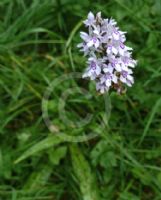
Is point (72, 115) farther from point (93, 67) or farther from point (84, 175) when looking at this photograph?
point (93, 67)

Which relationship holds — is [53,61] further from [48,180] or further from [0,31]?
[48,180]

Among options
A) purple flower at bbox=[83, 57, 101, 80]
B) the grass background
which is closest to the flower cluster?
purple flower at bbox=[83, 57, 101, 80]

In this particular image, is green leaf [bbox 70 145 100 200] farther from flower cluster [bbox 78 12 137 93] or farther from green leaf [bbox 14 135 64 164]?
flower cluster [bbox 78 12 137 93]

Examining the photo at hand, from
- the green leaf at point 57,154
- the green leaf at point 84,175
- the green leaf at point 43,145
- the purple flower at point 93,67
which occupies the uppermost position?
the purple flower at point 93,67

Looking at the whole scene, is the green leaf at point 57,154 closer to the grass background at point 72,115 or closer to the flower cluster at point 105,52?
the grass background at point 72,115

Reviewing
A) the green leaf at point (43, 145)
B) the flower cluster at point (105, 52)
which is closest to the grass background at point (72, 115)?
the green leaf at point (43, 145)

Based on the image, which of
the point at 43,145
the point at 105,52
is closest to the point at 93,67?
the point at 105,52
